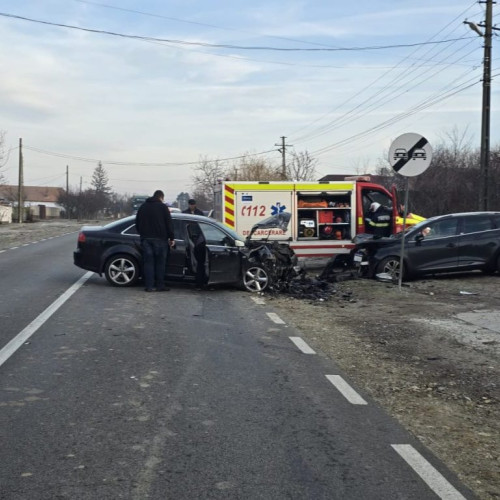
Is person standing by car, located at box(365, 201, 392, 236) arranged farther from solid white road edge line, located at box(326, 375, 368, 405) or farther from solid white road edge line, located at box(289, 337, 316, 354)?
solid white road edge line, located at box(326, 375, 368, 405)

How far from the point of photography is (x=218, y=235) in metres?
13.0

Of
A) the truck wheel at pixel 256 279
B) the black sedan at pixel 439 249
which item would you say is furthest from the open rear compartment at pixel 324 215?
the truck wheel at pixel 256 279

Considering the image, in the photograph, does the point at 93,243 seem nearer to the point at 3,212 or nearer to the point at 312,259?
the point at 312,259

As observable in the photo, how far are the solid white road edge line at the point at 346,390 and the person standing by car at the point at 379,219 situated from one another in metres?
10.5

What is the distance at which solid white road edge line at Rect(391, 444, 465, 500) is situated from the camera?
396cm

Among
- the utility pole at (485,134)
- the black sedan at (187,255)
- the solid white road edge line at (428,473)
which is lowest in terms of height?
the solid white road edge line at (428,473)

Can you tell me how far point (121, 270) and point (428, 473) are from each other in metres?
9.63

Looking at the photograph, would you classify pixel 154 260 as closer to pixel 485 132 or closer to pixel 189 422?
pixel 189 422

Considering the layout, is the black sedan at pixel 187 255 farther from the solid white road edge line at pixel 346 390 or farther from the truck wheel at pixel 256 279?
the solid white road edge line at pixel 346 390

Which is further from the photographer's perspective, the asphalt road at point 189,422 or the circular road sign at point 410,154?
the circular road sign at point 410,154

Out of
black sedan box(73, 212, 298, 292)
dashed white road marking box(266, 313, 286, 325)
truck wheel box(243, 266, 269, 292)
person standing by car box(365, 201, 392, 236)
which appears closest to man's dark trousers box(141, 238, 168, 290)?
black sedan box(73, 212, 298, 292)

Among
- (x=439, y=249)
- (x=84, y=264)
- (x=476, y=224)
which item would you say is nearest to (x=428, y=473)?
(x=84, y=264)

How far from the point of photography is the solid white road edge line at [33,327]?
728cm

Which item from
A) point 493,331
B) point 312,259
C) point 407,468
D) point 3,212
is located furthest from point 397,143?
point 3,212
